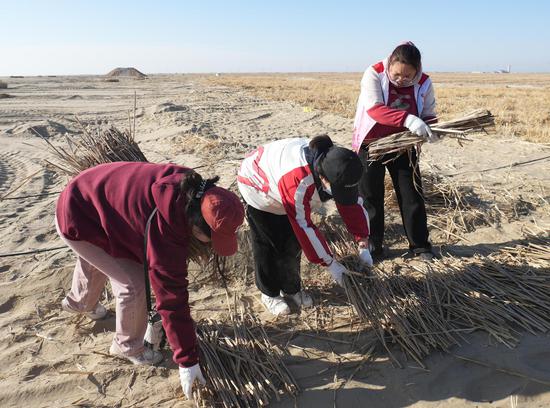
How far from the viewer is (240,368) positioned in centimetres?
217

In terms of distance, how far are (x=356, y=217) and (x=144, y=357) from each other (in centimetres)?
130

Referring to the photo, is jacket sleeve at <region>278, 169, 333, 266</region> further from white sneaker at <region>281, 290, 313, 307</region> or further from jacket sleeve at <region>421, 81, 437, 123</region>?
jacket sleeve at <region>421, 81, 437, 123</region>

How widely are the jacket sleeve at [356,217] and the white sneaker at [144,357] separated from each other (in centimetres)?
119

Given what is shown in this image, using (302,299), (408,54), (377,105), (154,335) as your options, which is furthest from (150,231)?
(408,54)

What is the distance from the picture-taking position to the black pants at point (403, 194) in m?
3.04

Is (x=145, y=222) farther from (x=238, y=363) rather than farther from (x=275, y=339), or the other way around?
(x=275, y=339)

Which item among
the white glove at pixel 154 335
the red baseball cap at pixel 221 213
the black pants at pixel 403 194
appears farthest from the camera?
the black pants at pixel 403 194

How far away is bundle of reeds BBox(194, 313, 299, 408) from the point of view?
2010 millimetres

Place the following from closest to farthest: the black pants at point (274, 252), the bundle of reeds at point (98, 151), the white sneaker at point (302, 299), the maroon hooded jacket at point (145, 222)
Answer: the maroon hooded jacket at point (145, 222) < the black pants at point (274, 252) < the white sneaker at point (302, 299) < the bundle of reeds at point (98, 151)

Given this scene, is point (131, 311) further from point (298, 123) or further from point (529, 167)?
point (298, 123)

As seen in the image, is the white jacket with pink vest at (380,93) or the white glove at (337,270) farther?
the white jacket with pink vest at (380,93)

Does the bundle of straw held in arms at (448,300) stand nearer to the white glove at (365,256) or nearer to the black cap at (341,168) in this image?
the white glove at (365,256)

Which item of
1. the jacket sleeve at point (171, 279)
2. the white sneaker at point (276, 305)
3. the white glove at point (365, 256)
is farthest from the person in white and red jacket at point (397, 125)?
the jacket sleeve at point (171, 279)

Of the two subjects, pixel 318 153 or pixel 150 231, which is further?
pixel 318 153
